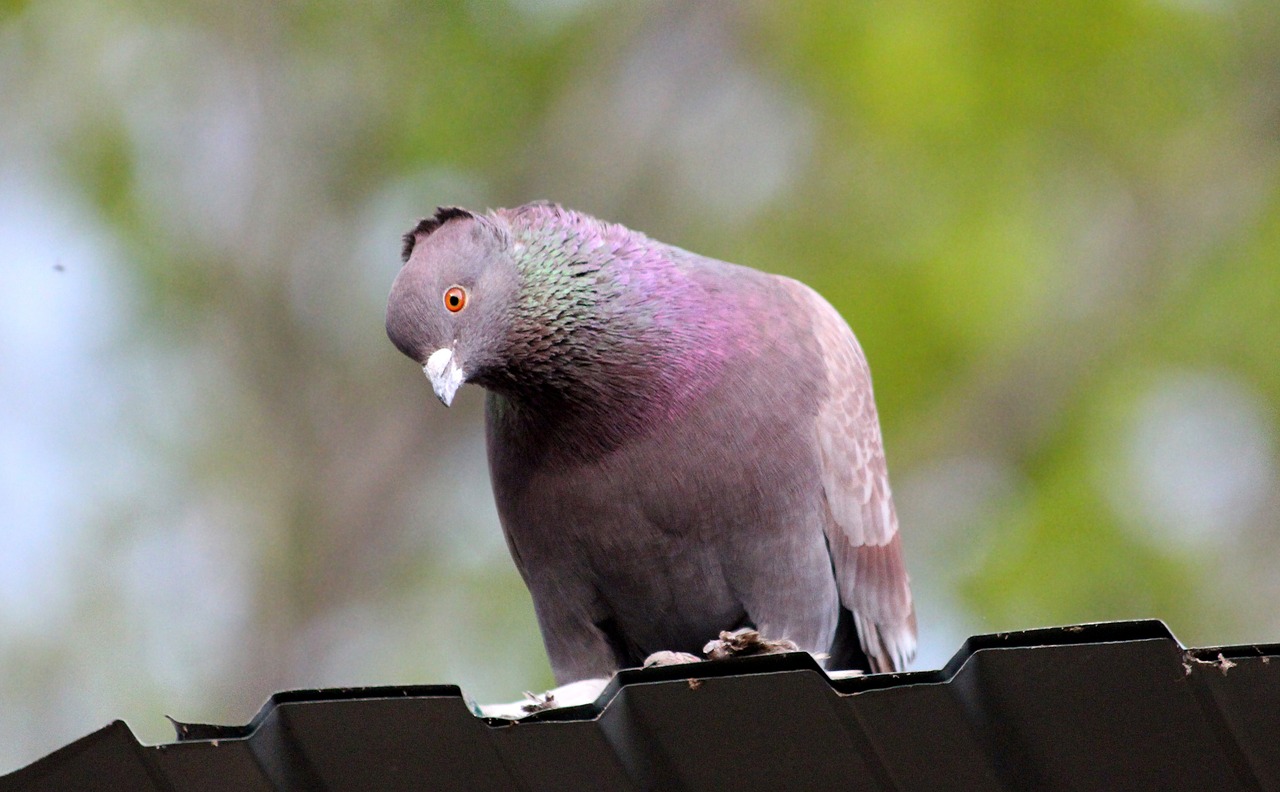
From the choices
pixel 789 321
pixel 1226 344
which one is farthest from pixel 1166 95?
pixel 789 321

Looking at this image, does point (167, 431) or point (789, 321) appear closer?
point (789, 321)

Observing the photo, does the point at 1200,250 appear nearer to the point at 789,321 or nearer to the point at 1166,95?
the point at 1166,95

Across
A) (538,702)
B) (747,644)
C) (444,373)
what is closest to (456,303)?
(444,373)

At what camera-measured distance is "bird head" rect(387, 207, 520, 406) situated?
185 inches

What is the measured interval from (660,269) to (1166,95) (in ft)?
29.5

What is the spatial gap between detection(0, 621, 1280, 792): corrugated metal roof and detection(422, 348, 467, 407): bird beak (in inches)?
63.1

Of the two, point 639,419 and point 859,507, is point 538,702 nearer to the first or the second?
point 639,419

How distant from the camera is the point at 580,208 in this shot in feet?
38.0

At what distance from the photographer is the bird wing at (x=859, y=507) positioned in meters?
5.29

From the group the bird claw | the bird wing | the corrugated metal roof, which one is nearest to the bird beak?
the bird claw

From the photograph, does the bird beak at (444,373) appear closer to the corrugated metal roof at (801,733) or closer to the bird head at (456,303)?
the bird head at (456,303)

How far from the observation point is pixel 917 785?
302 cm

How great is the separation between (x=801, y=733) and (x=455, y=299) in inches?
85.3

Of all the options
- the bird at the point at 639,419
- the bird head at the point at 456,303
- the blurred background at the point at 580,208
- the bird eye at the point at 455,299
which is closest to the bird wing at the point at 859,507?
the bird at the point at 639,419
